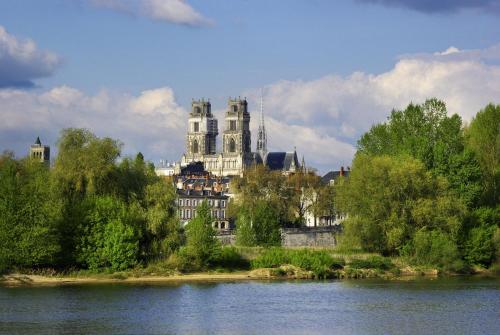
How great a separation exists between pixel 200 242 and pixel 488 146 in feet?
97.1

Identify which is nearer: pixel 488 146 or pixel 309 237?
pixel 488 146

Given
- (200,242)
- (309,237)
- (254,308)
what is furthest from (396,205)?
(254,308)

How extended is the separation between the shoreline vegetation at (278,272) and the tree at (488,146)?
7.32 meters

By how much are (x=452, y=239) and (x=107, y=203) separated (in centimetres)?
2765

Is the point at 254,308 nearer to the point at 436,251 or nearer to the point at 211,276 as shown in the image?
the point at 211,276

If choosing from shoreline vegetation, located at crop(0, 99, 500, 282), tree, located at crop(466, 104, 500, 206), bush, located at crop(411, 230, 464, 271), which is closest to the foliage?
shoreline vegetation, located at crop(0, 99, 500, 282)

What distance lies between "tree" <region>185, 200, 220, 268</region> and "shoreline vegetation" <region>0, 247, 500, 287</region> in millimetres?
953

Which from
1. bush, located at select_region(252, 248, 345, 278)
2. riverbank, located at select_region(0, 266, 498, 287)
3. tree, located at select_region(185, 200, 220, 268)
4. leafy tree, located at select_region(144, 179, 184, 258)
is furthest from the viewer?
bush, located at select_region(252, 248, 345, 278)

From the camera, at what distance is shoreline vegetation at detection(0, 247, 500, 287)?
3009 inches

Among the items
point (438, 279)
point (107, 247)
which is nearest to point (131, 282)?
point (107, 247)

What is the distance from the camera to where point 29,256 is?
74.3m

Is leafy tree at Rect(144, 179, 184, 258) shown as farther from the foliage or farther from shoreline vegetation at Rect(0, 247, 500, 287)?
the foliage

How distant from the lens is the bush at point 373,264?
86625mm

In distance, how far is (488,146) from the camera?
317 feet
